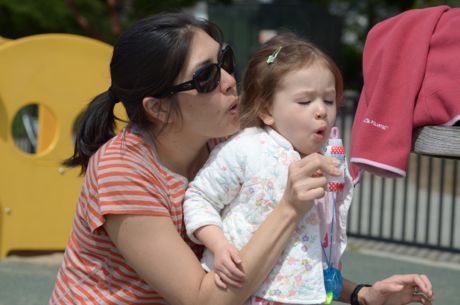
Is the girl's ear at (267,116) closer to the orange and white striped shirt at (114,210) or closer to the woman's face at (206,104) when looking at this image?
the woman's face at (206,104)

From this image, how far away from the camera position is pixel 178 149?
232cm

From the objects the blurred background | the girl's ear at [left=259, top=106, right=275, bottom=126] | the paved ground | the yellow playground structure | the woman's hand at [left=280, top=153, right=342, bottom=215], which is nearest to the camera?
the woman's hand at [left=280, top=153, right=342, bottom=215]

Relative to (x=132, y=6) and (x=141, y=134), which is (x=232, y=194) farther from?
(x=132, y=6)

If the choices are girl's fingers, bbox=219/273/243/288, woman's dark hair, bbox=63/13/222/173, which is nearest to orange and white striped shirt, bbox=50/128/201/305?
woman's dark hair, bbox=63/13/222/173

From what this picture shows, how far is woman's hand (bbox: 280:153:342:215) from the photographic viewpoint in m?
2.04

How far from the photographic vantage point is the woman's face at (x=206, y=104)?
2227 millimetres

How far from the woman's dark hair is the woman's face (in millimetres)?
22

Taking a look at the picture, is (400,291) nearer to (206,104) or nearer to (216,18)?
(206,104)

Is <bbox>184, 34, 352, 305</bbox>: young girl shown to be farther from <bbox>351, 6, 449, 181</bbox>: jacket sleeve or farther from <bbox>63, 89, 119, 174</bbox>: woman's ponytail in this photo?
<bbox>63, 89, 119, 174</bbox>: woman's ponytail

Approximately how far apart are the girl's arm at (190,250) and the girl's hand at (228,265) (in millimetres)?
17

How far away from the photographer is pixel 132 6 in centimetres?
1638

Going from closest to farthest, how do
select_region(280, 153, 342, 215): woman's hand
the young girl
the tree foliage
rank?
1. select_region(280, 153, 342, 215): woman's hand
2. the young girl
3. the tree foliage

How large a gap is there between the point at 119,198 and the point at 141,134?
23 centimetres

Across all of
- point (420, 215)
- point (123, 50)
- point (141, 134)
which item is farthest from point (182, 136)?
point (420, 215)
